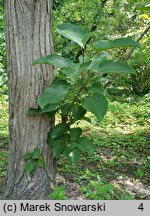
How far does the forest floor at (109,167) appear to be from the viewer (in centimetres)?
261

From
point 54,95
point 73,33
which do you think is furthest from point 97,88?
point 73,33

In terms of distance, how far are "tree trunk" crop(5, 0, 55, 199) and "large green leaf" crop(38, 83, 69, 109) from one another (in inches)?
10.8

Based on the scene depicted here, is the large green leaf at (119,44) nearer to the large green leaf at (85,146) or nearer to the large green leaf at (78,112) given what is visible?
the large green leaf at (78,112)

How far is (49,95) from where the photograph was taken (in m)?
2.09

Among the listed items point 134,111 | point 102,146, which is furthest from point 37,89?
point 134,111

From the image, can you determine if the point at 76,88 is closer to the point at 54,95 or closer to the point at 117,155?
the point at 54,95

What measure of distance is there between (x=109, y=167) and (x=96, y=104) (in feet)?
4.47

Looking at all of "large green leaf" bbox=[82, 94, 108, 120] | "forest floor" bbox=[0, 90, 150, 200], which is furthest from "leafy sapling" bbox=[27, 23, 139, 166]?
"forest floor" bbox=[0, 90, 150, 200]

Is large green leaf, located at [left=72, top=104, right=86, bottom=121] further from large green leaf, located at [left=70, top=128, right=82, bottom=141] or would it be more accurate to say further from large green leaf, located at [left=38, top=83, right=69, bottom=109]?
large green leaf, located at [left=38, top=83, right=69, bottom=109]

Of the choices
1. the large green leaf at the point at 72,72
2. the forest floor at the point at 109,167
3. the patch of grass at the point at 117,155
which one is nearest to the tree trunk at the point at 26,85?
the forest floor at the point at 109,167

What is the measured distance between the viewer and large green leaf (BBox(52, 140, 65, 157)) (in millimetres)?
2355

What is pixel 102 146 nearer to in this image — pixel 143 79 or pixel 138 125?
pixel 138 125

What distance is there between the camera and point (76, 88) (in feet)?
7.15

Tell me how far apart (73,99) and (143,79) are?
7101mm
